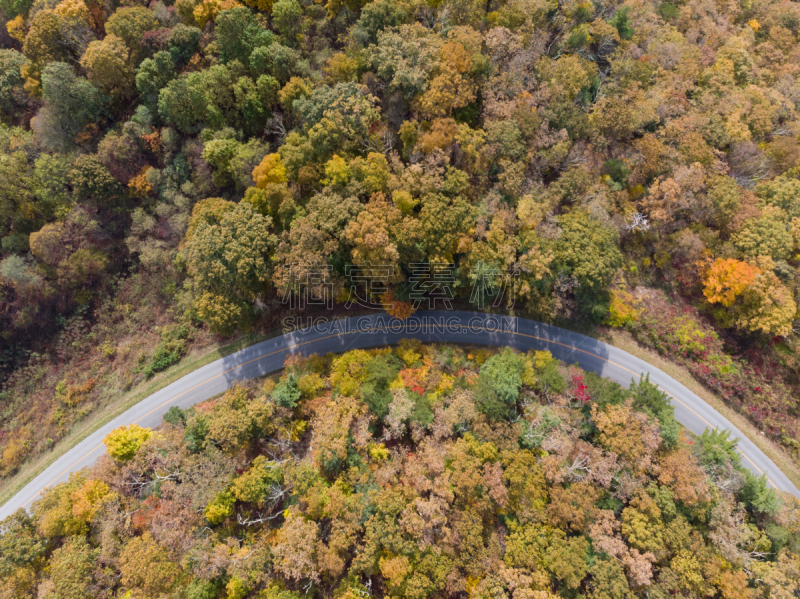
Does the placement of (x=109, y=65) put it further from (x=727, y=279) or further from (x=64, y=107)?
(x=727, y=279)

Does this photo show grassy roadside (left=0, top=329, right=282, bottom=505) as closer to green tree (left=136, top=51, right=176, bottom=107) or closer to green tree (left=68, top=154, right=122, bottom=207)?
green tree (left=68, top=154, right=122, bottom=207)

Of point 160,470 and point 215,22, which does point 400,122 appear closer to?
point 215,22

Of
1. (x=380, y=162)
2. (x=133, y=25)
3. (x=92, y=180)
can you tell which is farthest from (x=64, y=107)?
(x=380, y=162)

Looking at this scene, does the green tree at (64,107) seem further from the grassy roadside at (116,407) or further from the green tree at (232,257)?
the grassy roadside at (116,407)

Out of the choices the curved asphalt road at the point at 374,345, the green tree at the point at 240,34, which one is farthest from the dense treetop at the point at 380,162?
the curved asphalt road at the point at 374,345

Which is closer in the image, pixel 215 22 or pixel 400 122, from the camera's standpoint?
pixel 400 122

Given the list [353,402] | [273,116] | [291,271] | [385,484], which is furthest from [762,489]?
[273,116]

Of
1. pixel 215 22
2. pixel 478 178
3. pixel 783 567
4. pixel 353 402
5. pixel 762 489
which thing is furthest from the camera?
pixel 215 22
